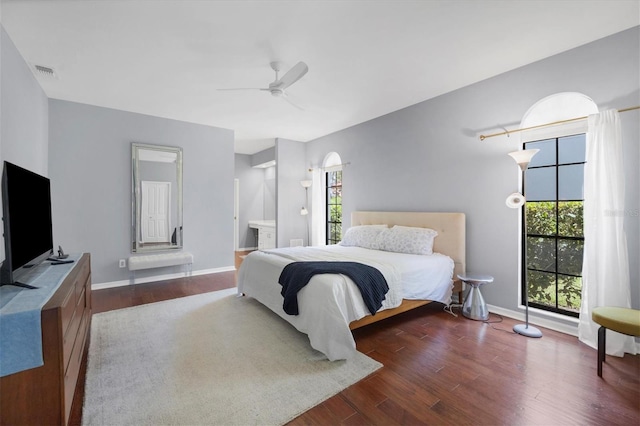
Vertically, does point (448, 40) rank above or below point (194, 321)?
above

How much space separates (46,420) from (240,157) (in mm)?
7126

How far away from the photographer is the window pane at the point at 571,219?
2891 mm

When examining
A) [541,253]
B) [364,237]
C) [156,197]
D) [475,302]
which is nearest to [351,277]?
[475,302]

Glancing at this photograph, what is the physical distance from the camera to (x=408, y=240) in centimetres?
364

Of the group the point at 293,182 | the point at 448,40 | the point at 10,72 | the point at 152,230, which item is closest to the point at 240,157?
the point at 293,182

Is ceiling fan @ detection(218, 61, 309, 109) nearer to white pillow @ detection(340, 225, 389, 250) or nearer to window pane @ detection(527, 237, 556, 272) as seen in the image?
white pillow @ detection(340, 225, 389, 250)

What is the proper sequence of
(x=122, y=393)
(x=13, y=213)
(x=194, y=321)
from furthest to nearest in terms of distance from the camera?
(x=194, y=321) → (x=122, y=393) → (x=13, y=213)

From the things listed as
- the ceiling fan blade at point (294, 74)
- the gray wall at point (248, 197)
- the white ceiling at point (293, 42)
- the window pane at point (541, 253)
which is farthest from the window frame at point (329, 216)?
the window pane at point (541, 253)

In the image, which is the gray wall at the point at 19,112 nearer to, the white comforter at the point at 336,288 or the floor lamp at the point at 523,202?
the white comforter at the point at 336,288

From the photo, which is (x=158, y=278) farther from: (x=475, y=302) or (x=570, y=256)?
(x=570, y=256)

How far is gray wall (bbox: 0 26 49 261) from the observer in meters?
2.36

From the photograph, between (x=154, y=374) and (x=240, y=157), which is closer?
(x=154, y=374)

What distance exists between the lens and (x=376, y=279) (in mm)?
2609

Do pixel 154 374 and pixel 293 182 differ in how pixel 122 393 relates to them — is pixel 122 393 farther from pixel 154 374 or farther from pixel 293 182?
pixel 293 182
